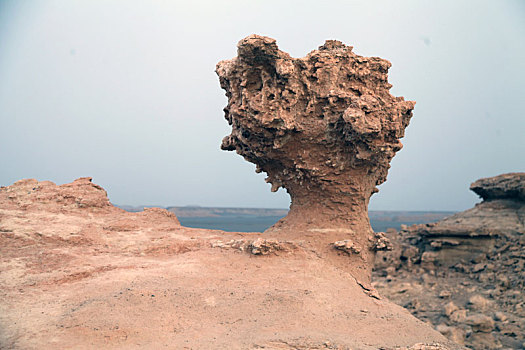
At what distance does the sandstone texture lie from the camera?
347 centimetres

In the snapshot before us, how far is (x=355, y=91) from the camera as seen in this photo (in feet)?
20.5

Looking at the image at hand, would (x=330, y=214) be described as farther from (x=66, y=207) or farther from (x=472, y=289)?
(x=472, y=289)

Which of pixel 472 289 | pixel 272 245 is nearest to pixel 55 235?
pixel 272 245

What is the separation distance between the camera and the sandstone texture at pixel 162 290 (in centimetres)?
347

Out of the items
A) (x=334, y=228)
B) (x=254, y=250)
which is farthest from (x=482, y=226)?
(x=254, y=250)

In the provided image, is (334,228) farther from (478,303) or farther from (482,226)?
(482,226)

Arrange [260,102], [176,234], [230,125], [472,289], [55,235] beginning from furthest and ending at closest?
[472,289] < [230,125] < [176,234] < [260,102] < [55,235]

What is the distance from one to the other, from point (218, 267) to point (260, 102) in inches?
101

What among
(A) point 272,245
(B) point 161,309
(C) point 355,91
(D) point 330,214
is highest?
(C) point 355,91

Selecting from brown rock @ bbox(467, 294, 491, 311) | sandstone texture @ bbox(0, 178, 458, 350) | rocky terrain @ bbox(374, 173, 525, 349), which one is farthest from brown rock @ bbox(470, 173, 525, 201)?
sandstone texture @ bbox(0, 178, 458, 350)

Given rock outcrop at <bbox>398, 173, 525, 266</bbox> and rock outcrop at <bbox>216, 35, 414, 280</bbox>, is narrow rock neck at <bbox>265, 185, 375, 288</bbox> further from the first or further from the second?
rock outcrop at <bbox>398, 173, 525, 266</bbox>

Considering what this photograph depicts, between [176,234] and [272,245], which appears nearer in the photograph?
[272,245]

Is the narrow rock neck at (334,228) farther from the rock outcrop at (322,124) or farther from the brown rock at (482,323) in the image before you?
the brown rock at (482,323)

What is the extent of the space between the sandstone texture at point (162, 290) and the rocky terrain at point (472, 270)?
5.37 metres
